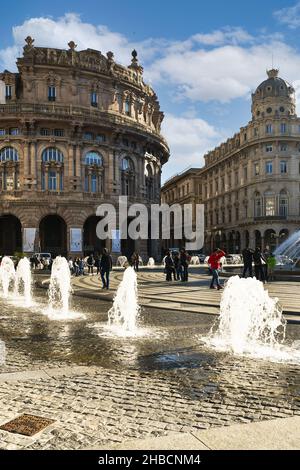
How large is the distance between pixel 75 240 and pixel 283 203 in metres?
34.3

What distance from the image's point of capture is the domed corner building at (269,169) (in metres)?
62.8

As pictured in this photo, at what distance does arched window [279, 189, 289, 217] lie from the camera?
6282cm

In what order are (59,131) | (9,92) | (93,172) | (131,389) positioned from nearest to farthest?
(131,389) → (59,131) → (9,92) → (93,172)

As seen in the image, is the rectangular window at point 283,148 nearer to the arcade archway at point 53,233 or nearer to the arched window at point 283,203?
the arched window at point 283,203

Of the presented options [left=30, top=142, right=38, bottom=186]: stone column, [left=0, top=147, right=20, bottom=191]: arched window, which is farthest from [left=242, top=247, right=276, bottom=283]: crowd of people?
[left=0, top=147, right=20, bottom=191]: arched window

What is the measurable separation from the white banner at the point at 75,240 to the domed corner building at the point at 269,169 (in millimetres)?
29782

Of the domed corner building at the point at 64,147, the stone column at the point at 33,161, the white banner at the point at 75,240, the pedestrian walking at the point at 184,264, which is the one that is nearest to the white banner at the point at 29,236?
the domed corner building at the point at 64,147

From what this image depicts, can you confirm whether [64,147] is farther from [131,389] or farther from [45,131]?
[131,389]

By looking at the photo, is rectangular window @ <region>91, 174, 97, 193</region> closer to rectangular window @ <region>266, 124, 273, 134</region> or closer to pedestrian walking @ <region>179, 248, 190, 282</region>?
pedestrian walking @ <region>179, 248, 190, 282</region>

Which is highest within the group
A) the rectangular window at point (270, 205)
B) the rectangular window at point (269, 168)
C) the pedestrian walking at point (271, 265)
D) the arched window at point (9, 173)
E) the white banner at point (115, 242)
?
the rectangular window at point (269, 168)

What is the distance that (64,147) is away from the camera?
150ft

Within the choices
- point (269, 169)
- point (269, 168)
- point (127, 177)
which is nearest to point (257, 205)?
point (269, 169)
